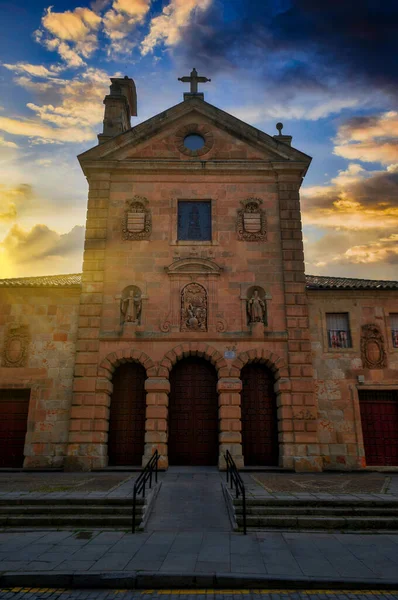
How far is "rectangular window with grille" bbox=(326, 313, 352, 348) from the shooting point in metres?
16.9

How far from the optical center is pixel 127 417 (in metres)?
16.2

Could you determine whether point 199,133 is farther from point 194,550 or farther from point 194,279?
point 194,550

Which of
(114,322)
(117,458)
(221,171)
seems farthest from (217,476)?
(221,171)

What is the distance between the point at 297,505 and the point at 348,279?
14937 millimetres

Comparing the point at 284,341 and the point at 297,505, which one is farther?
the point at 284,341

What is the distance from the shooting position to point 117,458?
51.6 ft

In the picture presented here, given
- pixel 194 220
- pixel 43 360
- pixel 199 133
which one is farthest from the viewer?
pixel 199 133

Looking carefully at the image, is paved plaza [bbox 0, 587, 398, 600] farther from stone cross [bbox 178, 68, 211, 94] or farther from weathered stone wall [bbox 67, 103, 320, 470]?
stone cross [bbox 178, 68, 211, 94]

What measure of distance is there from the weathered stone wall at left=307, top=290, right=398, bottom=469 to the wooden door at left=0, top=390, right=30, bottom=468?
11086 millimetres

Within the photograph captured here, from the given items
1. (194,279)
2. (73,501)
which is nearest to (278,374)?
(194,279)

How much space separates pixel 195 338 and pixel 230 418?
321cm

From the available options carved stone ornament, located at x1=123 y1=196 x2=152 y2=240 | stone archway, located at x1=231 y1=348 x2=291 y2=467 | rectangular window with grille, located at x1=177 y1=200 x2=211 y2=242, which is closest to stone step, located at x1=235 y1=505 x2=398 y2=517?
stone archway, located at x1=231 y1=348 x2=291 y2=467

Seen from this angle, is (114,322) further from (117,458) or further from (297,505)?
(297,505)

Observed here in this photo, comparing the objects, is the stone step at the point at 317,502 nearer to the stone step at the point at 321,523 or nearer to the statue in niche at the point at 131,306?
the stone step at the point at 321,523
